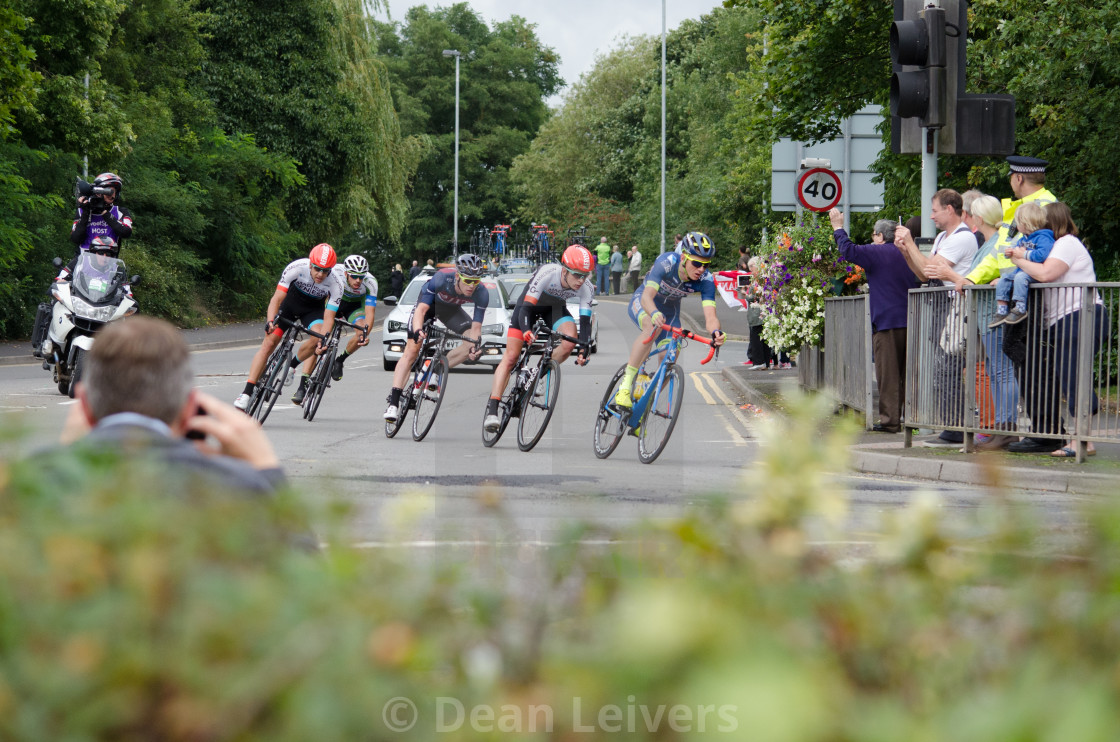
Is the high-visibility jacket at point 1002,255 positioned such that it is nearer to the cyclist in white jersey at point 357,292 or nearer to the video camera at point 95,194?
the cyclist in white jersey at point 357,292

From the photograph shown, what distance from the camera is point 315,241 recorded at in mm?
45562

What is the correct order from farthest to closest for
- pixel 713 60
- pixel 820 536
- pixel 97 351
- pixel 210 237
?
pixel 713 60 < pixel 210 237 < pixel 97 351 < pixel 820 536

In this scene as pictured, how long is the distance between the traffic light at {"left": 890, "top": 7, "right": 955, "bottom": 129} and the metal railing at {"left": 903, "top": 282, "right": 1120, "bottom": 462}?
149 cm

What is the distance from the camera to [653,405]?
11.0 metres

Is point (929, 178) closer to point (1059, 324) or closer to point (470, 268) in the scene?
point (1059, 324)

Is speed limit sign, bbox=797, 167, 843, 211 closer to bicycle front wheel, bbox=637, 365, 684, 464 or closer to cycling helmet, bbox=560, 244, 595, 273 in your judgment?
cycling helmet, bbox=560, 244, 595, 273

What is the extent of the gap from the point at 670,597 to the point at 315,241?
149 ft

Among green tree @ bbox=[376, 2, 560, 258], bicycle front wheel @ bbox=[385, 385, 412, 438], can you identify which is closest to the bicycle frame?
bicycle front wheel @ bbox=[385, 385, 412, 438]

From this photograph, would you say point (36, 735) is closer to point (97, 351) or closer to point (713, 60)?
point (97, 351)

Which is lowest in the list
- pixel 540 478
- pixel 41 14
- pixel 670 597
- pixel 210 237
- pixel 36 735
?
pixel 540 478

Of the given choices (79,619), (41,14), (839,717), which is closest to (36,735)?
(79,619)

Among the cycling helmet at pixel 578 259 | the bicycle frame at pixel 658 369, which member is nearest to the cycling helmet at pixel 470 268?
the cycling helmet at pixel 578 259

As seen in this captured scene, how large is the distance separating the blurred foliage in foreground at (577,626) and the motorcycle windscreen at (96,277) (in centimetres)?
1364

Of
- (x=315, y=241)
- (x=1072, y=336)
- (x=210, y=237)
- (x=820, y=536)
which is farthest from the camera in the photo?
(x=315, y=241)
